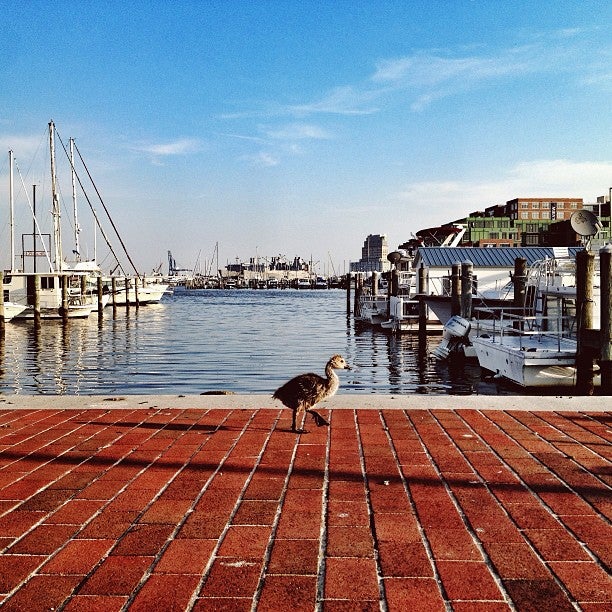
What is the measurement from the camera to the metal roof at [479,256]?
42.8 metres

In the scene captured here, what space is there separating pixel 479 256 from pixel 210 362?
24379 millimetres

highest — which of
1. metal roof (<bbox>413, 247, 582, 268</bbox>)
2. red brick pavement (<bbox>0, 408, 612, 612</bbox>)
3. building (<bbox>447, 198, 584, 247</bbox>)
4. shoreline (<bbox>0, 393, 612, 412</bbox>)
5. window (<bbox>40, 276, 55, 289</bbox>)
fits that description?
building (<bbox>447, 198, 584, 247</bbox>)

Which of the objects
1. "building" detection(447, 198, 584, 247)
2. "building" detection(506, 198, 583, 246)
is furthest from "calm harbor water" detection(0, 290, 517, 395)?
"building" detection(506, 198, 583, 246)

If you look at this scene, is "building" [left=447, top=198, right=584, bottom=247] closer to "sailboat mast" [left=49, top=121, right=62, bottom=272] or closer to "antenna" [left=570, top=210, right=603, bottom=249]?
"sailboat mast" [left=49, top=121, right=62, bottom=272]

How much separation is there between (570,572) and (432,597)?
77 cm

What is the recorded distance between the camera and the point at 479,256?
144 ft

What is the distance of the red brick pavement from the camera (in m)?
3.09

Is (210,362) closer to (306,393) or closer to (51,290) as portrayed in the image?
(306,393)

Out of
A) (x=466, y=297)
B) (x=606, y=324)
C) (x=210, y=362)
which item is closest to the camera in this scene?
(x=606, y=324)

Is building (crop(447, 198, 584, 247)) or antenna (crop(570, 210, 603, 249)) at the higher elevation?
building (crop(447, 198, 584, 247))

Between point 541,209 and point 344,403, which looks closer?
point 344,403

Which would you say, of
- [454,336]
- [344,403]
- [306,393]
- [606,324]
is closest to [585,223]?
[454,336]

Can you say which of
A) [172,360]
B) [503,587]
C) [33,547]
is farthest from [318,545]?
[172,360]

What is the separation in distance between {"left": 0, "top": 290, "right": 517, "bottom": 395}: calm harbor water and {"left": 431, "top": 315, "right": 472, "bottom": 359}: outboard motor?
1.87ft
